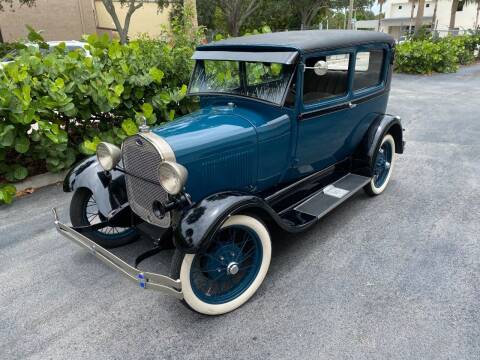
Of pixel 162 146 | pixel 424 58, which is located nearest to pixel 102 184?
pixel 162 146

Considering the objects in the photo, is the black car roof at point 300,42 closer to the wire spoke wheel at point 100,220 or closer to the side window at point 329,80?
the side window at point 329,80

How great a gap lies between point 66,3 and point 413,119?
23.4m

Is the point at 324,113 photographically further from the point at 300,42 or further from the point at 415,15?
the point at 415,15

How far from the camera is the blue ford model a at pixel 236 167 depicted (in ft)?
8.34

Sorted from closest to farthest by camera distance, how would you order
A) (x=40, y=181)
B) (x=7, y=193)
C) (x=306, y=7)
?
(x=7, y=193)
(x=40, y=181)
(x=306, y=7)

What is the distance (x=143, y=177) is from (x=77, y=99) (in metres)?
2.55

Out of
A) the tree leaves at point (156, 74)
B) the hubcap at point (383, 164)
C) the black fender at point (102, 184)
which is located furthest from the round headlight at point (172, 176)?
the tree leaves at point (156, 74)

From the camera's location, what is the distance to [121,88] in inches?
Answer: 191

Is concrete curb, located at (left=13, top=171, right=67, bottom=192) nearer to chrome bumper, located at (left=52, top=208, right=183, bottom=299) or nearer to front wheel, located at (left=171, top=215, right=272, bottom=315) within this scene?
chrome bumper, located at (left=52, top=208, right=183, bottom=299)

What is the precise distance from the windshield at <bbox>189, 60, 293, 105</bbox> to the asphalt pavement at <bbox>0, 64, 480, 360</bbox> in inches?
55.5

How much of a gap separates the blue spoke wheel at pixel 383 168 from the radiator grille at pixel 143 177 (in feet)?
8.54

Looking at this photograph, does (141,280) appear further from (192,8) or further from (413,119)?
(413,119)

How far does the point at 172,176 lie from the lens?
2.39 metres

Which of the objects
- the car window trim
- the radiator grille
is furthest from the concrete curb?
the car window trim
